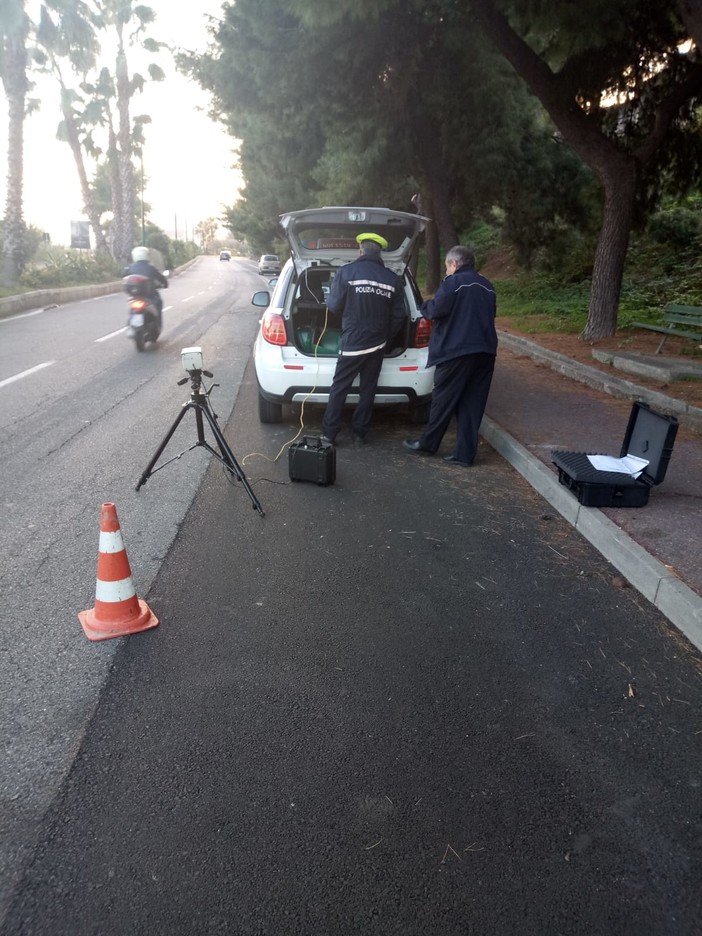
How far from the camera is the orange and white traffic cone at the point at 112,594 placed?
11.1 ft

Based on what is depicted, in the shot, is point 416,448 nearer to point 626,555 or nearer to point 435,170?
point 626,555

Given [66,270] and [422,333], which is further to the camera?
[66,270]

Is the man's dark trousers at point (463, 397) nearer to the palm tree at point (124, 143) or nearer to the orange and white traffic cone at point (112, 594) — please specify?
the orange and white traffic cone at point (112, 594)

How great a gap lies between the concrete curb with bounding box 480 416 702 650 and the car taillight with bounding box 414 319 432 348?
158 cm

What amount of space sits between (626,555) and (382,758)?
7.54 feet

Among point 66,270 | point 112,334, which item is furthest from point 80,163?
point 112,334

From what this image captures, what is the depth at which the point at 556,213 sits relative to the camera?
17.4m

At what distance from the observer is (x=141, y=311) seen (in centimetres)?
1223

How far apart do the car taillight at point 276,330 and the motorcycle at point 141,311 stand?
612cm

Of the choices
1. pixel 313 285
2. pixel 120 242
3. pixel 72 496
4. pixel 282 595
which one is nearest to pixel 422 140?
pixel 313 285

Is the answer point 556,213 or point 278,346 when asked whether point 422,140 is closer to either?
point 556,213

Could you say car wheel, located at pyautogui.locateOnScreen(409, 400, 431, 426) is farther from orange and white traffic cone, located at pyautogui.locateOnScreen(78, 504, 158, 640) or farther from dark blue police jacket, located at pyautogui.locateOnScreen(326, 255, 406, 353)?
orange and white traffic cone, located at pyautogui.locateOnScreen(78, 504, 158, 640)

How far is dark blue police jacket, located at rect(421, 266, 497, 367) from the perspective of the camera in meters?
5.95

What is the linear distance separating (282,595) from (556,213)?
1622cm
